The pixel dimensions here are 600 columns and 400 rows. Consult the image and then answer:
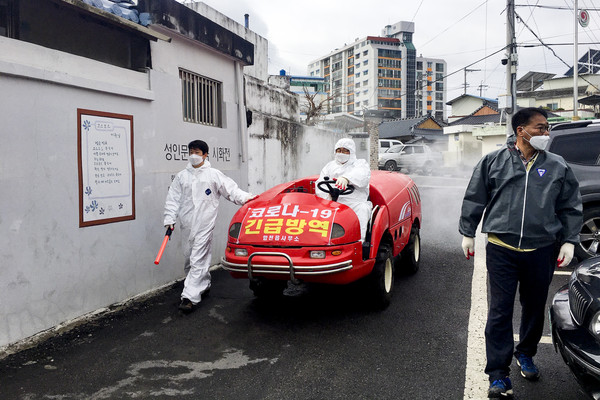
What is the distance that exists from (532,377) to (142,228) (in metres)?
4.42

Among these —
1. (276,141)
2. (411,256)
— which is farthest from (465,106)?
(411,256)

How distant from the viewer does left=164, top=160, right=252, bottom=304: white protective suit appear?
5520 millimetres

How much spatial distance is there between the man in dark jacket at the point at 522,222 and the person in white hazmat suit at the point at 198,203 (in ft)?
9.53

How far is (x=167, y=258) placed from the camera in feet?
20.9

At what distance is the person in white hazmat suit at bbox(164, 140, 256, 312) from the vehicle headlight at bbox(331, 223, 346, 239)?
1.39m

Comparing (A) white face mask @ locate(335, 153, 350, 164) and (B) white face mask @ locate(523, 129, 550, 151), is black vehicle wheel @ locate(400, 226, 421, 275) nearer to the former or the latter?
(A) white face mask @ locate(335, 153, 350, 164)

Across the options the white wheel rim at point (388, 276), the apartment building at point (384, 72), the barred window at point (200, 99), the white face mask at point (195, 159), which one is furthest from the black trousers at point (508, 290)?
the apartment building at point (384, 72)

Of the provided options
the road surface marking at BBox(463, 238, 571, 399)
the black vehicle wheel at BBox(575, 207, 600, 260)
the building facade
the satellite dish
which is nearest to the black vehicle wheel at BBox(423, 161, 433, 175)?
the satellite dish

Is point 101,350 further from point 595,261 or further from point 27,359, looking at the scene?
point 595,261

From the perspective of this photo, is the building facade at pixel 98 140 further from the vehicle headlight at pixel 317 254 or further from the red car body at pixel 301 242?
the vehicle headlight at pixel 317 254

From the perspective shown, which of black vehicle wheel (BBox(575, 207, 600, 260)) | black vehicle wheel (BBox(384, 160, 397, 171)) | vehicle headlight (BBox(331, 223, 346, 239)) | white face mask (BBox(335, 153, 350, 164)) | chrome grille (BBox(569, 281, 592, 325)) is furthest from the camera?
black vehicle wheel (BBox(384, 160, 397, 171))

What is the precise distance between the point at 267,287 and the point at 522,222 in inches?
122

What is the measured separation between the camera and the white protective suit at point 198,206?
5.52 meters

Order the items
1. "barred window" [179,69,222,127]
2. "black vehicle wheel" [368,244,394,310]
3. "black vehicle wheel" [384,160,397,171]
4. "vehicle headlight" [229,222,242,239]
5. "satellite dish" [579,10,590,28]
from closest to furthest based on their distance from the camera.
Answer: "vehicle headlight" [229,222,242,239] < "black vehicle wheel" [368,244,394,310] < "barred window" [179,69,222,127] < "satellite dish" [579,10,590,28] < "black vehicle wheel" [384,160,397,171]
